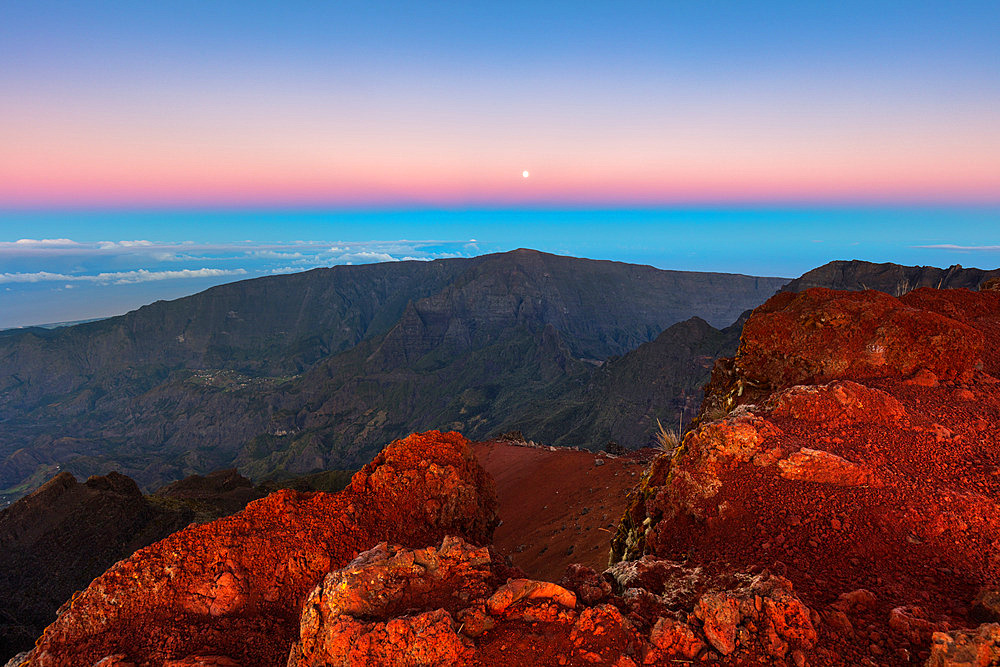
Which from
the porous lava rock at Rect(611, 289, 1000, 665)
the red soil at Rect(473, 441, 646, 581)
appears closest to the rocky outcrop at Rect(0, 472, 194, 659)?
the red soil at Rect(473, 441, 646, 581)

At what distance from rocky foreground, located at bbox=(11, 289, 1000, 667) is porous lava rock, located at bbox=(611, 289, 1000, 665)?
2 cm

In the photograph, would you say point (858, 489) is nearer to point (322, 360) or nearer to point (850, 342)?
point (850, 342)

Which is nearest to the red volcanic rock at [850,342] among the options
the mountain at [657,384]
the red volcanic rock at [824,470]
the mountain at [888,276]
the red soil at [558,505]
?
the red volcanic rock at [824,470]

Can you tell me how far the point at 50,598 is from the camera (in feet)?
63.5

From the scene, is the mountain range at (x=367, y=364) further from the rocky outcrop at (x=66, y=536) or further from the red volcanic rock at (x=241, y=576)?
the red volcanic rock at (x=241, y=576)

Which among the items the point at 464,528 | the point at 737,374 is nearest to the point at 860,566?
the point at 464,528

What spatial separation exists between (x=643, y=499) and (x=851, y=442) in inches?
118

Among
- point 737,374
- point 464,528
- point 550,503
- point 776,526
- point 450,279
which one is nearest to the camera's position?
point 776,526

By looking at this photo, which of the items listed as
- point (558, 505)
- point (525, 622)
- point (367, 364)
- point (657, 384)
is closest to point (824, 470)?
point (525, 622)

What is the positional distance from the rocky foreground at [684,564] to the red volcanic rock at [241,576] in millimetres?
23

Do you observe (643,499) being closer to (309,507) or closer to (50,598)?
(309,507)

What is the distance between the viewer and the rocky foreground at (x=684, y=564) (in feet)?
12.0

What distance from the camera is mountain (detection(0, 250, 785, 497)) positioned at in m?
97.2

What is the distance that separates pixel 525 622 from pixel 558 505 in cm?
1501
